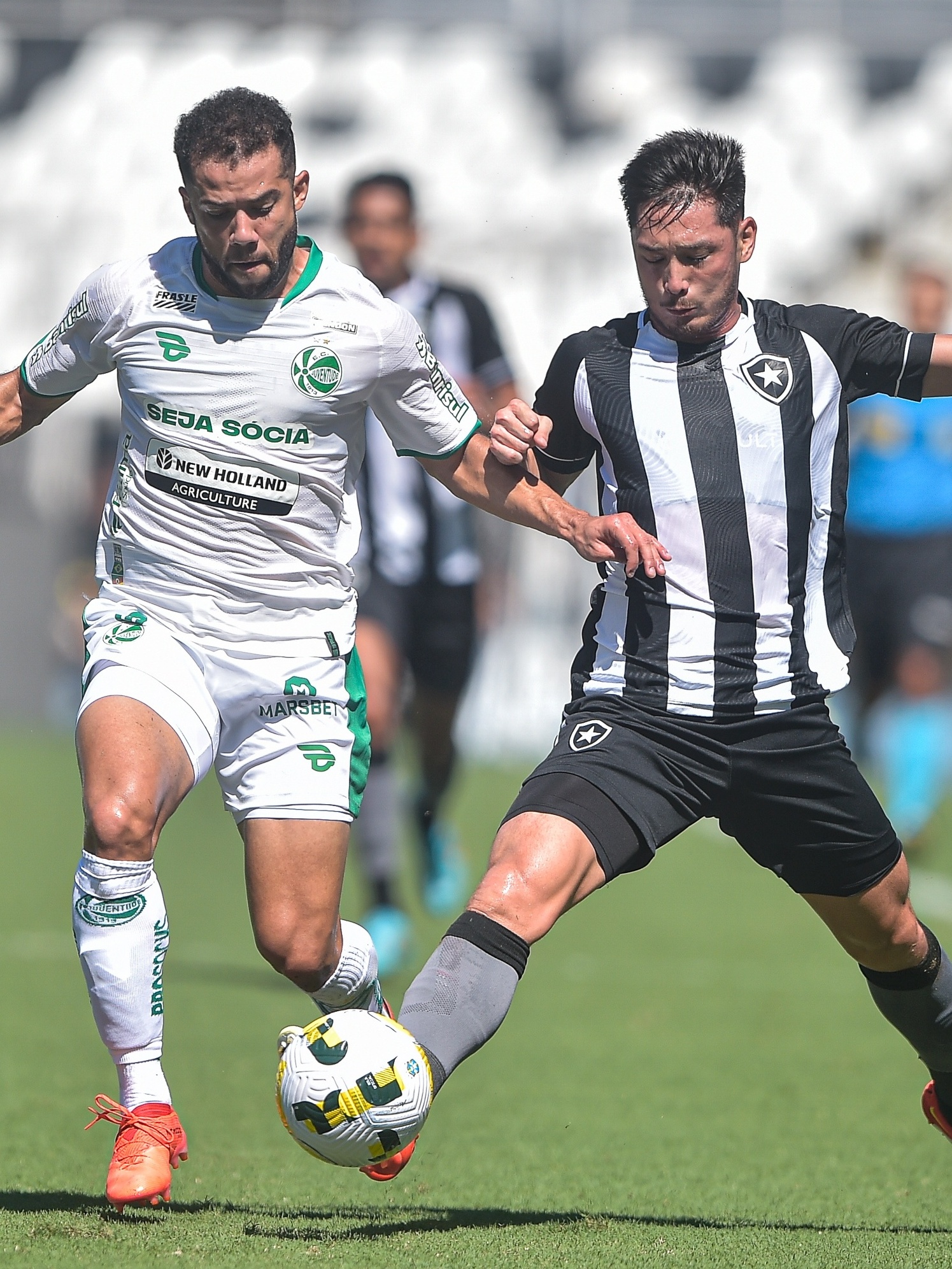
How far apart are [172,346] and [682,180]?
116cm

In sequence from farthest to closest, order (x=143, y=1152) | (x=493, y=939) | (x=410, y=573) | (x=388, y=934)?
(x=410, y=573) → (x=388, y=934) → (x=143, y=1152) → (x=493, y=939)

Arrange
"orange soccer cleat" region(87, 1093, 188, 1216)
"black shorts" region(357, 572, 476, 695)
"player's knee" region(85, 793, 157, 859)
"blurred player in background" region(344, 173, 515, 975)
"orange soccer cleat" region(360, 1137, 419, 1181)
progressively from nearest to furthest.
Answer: "orange soccer cleat" region(360, 1137, 419, 1181) → "orange soccer cleat" region(87, 1093, 188, 1216) → "player's knee" region(85, 793, 157, 859) → "blurred player in background" region(344, 173, 515, 975) → "black shorts" region(357, 572, 476, 695)

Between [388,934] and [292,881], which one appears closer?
[292,881]

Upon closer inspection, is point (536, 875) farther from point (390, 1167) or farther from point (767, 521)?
point (767, 521)

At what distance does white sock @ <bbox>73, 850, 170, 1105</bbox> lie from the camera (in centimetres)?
390

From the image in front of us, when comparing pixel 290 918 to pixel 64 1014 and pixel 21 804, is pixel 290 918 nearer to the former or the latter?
pixel 64 1014

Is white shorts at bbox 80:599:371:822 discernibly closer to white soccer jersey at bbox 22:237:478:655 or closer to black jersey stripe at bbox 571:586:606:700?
white soccer jersey at bbox 22:237:478:655

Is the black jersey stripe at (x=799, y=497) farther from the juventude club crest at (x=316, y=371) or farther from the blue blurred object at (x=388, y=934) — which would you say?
the blue blurred object at (x=388, y=934)

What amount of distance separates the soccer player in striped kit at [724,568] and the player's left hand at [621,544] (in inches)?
0.9

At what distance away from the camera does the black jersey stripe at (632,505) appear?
4016mm

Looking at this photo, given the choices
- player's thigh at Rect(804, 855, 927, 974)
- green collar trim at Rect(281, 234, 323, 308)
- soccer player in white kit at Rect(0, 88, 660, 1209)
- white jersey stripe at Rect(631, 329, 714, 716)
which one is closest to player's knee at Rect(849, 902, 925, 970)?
player's thigh at Rect(804, 855, 927, 974)

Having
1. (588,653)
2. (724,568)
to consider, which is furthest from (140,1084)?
(724,568)

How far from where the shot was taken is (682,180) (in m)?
3.97

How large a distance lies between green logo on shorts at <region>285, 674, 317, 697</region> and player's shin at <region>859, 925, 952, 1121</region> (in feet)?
4.60
